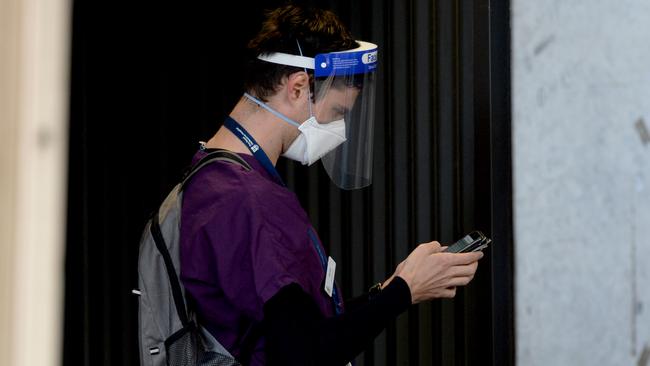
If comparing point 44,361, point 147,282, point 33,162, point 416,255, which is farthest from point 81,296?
point 416,255

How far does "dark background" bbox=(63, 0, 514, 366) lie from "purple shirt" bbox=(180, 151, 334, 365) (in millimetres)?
979

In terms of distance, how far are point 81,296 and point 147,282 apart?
3.56 feet

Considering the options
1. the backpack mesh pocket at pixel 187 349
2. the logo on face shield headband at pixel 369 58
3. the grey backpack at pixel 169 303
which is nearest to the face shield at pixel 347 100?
the logo on face shield headband at pixel 369 58

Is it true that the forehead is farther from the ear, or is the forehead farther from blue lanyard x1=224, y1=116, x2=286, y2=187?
blue lanyard x1=224, y1=116, x2=286, y2=187

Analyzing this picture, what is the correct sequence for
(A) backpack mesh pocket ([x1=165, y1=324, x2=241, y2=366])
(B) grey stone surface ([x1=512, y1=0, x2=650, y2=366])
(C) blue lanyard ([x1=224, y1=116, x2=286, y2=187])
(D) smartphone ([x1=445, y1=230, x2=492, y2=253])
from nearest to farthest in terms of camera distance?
1. (A) backpack mesh pocket ([x1=165, y1=324, x2=241, y2=366])
2. (C) blue lanyard ([x1=224, y1=116, x2=286, y2=187])
3. (D) smartphone ([x1=445, y1=230, x2=492, y2=253])
4. (B) grey stone surface ([x1=512, y1=0, x2=650, y2=366])

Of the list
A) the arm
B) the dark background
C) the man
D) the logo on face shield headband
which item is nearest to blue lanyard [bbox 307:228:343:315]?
the man

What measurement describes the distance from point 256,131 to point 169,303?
1.23ft

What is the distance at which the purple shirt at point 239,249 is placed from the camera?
66.3 inches

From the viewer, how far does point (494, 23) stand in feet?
8.52

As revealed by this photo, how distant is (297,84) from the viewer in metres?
1.94

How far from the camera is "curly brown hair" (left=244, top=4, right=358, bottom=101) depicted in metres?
1.94

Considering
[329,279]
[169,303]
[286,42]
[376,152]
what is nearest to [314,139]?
[286,42]

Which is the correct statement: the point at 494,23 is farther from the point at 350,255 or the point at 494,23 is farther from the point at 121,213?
the point at 121,213

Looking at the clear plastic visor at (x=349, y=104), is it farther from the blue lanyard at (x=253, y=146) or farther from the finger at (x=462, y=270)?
the finger at (x=462, y=270)
